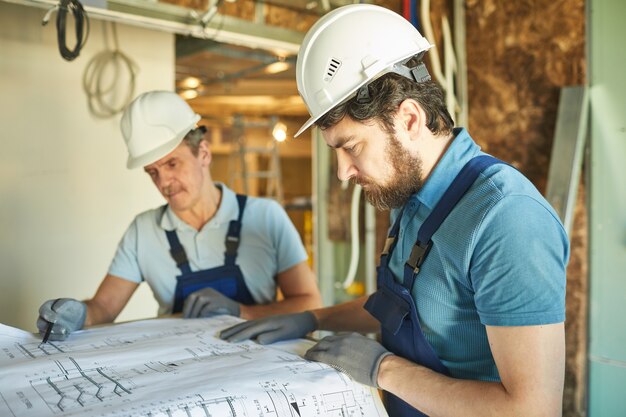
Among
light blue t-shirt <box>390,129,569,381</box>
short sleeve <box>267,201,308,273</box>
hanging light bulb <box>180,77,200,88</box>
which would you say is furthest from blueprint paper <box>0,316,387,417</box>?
hanging light bulb <box>180,77,200,88</box>

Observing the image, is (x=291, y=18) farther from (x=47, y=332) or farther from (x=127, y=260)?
(x=47, y=332)

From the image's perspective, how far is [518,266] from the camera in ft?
3.58

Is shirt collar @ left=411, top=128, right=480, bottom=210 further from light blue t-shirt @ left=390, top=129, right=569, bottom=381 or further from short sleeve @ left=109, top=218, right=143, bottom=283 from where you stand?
short sleeve @ left=109, top=218, right=143, bottom=283

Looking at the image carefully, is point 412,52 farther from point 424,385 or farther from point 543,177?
point 543,177

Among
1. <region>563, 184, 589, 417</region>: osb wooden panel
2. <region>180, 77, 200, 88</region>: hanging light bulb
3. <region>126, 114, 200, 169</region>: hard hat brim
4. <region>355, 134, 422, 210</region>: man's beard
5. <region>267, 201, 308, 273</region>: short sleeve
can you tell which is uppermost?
<region>180, 77, 200, 88</region>: hanging light bulb

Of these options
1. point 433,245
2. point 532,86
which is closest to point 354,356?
point 433,245

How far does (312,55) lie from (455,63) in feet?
6.05

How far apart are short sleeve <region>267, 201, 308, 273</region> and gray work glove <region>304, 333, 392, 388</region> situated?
1016 mm

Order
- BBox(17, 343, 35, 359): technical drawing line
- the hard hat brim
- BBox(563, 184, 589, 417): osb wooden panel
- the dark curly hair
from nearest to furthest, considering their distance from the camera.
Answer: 1. the dark curly hair
2. BBox(17, 343, 35, 359): technical drawing line
3. the hard hat brim
4. BBox(563, 184, 589, 417): osb wooden panel

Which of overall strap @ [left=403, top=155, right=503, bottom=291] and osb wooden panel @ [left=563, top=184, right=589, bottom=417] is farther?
osb wooden panel @ [left=563, top=184, right=589, bottom=417]

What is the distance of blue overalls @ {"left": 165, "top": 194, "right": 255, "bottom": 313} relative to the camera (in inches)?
87.2

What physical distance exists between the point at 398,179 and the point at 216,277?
3.58 ft

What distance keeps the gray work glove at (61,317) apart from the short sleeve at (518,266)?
3.67 ft

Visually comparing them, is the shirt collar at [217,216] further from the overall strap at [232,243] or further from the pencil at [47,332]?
the pencil at [47,332]
